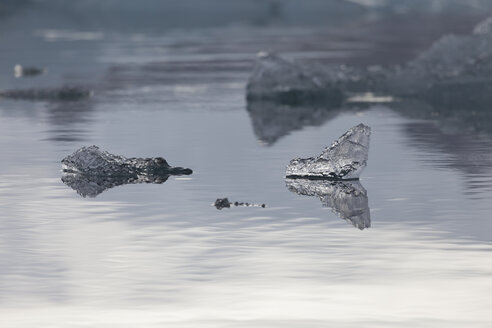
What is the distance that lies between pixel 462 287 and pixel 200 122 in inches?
690

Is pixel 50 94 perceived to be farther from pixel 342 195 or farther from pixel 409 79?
pixel 342 195

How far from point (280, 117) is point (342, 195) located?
504 inches

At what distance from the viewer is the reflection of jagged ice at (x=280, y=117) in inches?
1123

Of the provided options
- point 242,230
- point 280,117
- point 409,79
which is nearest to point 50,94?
point 280,117

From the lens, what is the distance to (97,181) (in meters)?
21.3

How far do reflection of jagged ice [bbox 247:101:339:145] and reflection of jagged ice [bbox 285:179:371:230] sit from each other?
18.5 ft

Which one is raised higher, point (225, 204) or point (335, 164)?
point (225, 204)

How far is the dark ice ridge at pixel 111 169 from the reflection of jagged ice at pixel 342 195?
6.30ft

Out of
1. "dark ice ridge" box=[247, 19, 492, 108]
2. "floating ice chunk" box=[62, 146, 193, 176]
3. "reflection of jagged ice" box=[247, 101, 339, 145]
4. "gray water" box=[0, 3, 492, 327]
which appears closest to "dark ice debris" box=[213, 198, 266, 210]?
"gray water" box=[0, 3, 492, 327]

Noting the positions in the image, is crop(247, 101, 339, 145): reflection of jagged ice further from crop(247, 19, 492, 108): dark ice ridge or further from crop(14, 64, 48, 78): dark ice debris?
crop(14, 64, 48, 78): dark ice debris

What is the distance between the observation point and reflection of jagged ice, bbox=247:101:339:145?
28516 mm

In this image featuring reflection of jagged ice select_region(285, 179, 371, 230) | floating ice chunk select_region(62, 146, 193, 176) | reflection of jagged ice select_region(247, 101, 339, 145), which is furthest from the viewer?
reflection of jagged ice select_region(247, 101, 339, 145)

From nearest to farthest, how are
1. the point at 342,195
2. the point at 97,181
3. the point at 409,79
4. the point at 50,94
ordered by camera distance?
the point at 342,195
the point at 97,181
the point at 409,79
the point at 50,94

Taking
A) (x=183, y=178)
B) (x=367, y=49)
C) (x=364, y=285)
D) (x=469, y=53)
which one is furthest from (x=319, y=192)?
(x=367, y=49)
